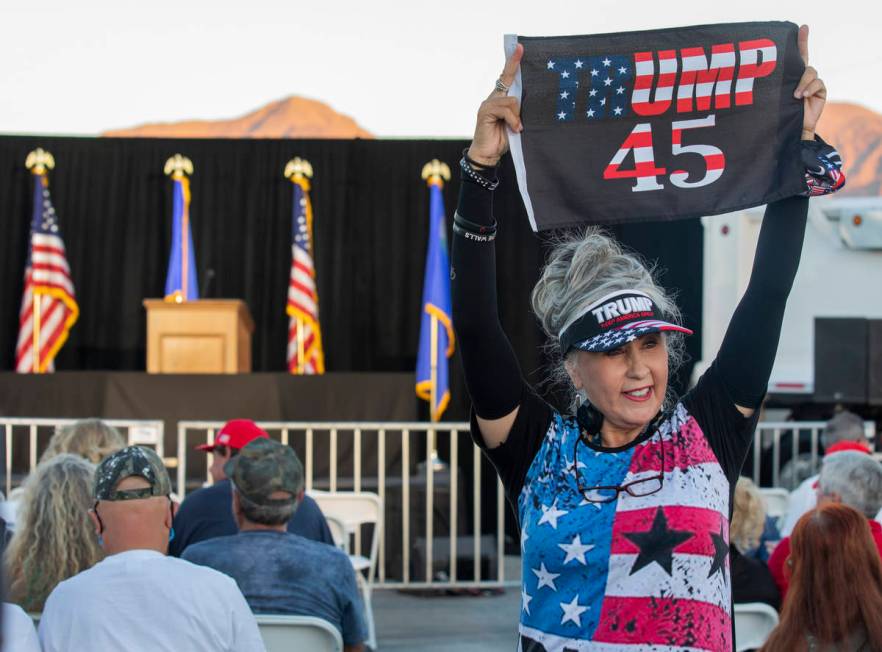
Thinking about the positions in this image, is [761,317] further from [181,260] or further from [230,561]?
[181,260]

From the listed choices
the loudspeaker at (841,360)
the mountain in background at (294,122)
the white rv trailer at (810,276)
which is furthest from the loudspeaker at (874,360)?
the mountain in background at (294,122)

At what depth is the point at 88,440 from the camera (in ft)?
16.4

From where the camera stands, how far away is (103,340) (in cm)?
1235

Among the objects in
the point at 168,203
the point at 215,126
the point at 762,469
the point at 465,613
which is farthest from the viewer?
the point at 215,126

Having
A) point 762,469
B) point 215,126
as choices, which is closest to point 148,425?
point 762,469

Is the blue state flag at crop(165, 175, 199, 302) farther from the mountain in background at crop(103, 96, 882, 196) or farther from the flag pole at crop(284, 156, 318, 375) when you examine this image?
the mountain in background at crop(103, 96, 882, 196)

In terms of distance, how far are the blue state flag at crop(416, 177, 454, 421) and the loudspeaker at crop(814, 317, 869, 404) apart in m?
3.65

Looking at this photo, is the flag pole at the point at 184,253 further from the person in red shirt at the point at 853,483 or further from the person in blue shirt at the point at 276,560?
the person in red shirt at the point at 853,483

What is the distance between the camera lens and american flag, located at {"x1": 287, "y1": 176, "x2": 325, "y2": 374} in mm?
10969

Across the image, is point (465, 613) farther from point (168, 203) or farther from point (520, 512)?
point (168, 203)

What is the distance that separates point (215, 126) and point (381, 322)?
6944 millimetres

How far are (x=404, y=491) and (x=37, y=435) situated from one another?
115 inches

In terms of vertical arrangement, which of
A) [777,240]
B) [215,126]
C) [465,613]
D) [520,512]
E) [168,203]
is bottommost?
[465,613]

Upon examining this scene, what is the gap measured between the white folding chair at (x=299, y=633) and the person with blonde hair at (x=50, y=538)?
0.70m
